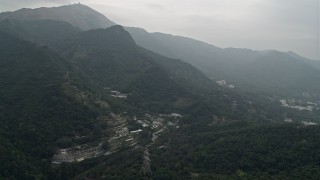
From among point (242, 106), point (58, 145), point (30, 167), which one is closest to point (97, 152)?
point (58, 145)

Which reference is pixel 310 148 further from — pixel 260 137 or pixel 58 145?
pixel 58 145

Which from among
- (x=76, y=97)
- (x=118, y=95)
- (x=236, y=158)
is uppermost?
(x=76, y=97)

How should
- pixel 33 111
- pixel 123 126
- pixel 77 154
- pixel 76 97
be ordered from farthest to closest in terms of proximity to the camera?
pixel 76 97
pixel 123 126
pixel 33 111
pixel 77 154

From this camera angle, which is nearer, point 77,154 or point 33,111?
point 77,154

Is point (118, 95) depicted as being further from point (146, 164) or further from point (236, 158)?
point (236, 158)

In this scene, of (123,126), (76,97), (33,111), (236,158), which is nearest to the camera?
(236,158)

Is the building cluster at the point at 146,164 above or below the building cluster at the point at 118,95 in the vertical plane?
below

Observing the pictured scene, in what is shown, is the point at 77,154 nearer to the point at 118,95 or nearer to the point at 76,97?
the point at 76,97

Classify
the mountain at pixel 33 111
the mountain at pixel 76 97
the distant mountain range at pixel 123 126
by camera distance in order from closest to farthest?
the distant mountain range at pixel 123 126, the mountain at pixel 33 111, the mountain at pixel 76 97

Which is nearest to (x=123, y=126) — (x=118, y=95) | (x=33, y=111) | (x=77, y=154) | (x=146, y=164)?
(x=77, y=154)

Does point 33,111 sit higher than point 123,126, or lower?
higher

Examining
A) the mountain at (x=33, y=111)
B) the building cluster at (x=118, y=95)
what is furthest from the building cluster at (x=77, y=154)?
the building cluster at (x=118, y=95)

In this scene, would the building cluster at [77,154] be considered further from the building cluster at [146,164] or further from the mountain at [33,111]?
the building cluster at [146,164]
